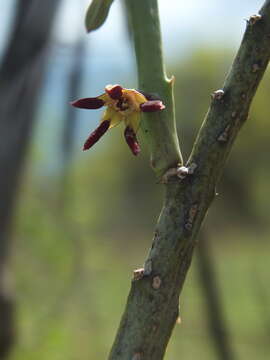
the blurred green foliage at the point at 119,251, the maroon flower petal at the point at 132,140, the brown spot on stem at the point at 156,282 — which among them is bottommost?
the blurred green foliage at the point at 119,251

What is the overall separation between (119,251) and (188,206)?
23.3 feet

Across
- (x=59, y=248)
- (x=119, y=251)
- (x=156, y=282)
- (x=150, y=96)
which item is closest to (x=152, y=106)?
(x=150, y=96)

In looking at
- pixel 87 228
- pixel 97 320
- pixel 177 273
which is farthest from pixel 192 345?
pixel 177 273

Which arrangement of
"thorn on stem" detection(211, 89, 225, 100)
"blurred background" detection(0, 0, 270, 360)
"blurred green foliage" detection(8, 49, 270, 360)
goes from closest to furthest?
"thorn on stem" detection(211, 89, 225, 100)
"blurred background" detection(0, 0, 270, 360)
"blurred green foliage" detection(8, 49, 270, 360)

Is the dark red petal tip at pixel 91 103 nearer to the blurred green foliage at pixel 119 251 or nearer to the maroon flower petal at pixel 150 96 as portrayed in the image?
the maroon flower petal at pixel 150 96

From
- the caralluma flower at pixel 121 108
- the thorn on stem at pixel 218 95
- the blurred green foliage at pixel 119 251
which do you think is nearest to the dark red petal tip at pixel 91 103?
the caralluma flower at pixel 121 108

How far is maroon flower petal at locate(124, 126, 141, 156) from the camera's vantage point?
23.0 inches

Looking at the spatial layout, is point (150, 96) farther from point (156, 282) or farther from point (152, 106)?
point (156, 282)

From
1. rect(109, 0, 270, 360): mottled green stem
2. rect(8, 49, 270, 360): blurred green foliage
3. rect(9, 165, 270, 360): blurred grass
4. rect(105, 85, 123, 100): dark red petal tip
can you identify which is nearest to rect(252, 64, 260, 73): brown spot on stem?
rect(109, 0, 270, 360): mottled green stem

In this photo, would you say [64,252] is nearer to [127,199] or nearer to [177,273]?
[177,273]

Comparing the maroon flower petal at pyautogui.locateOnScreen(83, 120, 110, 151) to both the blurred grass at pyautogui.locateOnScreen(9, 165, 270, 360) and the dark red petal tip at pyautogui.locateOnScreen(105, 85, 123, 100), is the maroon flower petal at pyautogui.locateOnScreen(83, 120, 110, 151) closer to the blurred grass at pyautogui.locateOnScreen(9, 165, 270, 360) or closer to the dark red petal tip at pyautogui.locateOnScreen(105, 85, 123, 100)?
the dark red petal tip at pyautogui.locateOnScreen(105, 85, 123, 100)

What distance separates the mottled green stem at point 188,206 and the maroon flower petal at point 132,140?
47 millimetres

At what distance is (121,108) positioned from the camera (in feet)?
1.97

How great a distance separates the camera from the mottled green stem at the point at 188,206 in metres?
0.59
